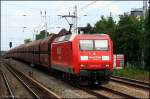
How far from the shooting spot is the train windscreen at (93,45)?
22594mm

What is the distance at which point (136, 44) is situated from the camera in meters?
49.4

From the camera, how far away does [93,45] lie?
22.7 metres

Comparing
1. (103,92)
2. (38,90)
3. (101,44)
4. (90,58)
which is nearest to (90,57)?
(90,58)

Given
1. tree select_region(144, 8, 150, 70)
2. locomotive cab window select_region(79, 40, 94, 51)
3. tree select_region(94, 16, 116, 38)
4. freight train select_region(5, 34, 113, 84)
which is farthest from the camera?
tree select_region(94, 16, 116, 38)

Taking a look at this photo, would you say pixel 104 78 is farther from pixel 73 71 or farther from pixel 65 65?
pixel 65 65

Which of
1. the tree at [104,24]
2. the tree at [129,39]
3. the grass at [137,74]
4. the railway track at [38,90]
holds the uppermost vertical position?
the tree at [104,24]

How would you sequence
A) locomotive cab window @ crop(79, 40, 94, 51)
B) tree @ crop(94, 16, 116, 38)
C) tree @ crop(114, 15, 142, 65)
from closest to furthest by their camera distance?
1. locomotive cab window @ crop(79, 40, 94, 51)
2. tree @ crop(114, 15, 142, 65)
3. tree @ crop(94, 16, 116, 38)

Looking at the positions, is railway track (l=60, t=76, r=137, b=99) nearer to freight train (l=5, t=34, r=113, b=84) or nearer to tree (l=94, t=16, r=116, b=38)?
freight train (l=5, t=34, r=113, b=84)

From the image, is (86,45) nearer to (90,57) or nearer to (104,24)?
(90,57)

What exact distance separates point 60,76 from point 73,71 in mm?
6736

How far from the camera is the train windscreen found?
890 inches

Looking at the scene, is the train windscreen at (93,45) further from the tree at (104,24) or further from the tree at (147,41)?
the tree at (104,24)

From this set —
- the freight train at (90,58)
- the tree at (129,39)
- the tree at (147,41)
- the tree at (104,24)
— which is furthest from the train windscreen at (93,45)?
the tree at (104,24)

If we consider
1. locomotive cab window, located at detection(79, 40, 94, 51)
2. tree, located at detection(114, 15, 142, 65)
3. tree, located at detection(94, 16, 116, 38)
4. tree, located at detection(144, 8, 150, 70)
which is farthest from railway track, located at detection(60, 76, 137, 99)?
tree, located at detection(94, 16, 116, 38)
